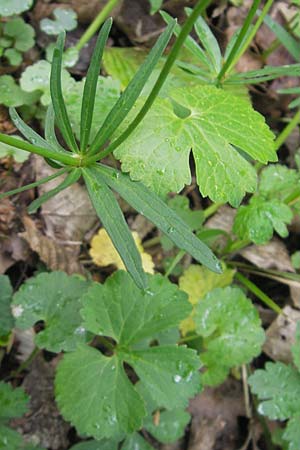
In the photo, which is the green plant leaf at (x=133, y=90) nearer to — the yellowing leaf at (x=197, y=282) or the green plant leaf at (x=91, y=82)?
the green plant leaf at (x=91, y=82)

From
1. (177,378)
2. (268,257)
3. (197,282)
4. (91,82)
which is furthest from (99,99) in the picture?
(268,257)

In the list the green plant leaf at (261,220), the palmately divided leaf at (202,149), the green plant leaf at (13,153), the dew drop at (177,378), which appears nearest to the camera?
the palmately divided leaf at (202,149)

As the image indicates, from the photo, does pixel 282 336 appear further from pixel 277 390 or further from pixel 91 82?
pixel 91 82

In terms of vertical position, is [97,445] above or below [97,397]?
below

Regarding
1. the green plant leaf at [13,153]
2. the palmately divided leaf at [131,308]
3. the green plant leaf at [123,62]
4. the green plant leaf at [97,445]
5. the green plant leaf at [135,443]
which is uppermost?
the green plant leaf at [123,62]

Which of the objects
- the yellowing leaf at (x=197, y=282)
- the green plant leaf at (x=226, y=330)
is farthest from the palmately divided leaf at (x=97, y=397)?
the yellowing leaf at (x=197, y=282)

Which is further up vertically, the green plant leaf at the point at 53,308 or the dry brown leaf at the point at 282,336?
the green plant leaf at the point at 53,308
